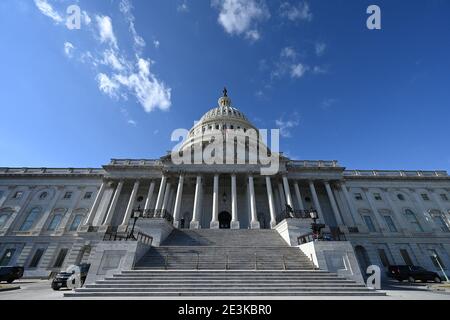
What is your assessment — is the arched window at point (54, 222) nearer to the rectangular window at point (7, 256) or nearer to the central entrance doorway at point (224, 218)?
the rectangular window at point (7, 256)

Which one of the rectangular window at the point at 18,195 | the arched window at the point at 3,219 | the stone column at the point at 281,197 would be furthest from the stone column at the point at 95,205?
the stone column at the point at 281,197

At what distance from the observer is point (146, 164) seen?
1328 inches

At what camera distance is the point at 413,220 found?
32.1 m

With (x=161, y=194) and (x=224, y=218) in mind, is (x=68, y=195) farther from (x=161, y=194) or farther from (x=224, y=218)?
(x=224, y=218)

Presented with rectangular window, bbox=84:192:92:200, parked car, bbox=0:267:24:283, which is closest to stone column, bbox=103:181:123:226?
rectangular window, bbox=84:192:92:200

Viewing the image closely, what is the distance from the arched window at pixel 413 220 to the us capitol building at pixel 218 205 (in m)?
0.13

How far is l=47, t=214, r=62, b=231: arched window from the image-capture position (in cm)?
3009

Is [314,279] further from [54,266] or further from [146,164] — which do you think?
[54,266]

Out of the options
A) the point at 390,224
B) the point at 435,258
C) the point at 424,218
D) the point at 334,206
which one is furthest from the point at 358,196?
the point at 435,258

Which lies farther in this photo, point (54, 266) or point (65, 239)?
point (65, 239)

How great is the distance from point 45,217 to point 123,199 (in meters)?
10.5

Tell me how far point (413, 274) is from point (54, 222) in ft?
142
